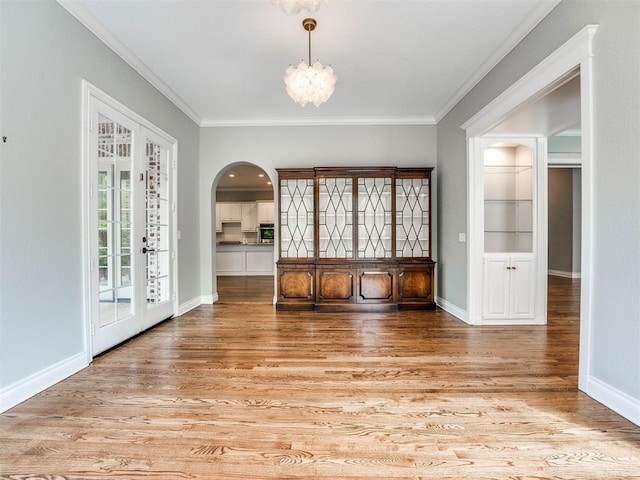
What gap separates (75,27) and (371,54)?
8.54ft

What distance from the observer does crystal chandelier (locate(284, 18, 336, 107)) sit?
2.52 metres

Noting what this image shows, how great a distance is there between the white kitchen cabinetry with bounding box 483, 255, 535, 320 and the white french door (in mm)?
4075

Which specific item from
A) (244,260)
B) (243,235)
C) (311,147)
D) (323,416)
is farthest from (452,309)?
(243,235)

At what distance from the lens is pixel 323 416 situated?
1877 mm

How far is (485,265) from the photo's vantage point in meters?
3.85

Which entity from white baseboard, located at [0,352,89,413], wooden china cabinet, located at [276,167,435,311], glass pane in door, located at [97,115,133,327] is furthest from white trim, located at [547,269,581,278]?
white baseboard, located at [0,352,89,413]

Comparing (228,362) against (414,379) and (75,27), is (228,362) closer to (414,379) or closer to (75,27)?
(414,379)

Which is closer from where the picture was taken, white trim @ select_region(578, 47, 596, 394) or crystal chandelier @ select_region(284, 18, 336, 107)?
white trim @ select_region(578, 47, 596, 394)

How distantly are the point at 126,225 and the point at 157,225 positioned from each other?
2.03 feet

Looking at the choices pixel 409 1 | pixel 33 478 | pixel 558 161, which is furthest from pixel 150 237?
pixel 558 161

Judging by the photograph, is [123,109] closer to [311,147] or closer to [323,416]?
[311,147]

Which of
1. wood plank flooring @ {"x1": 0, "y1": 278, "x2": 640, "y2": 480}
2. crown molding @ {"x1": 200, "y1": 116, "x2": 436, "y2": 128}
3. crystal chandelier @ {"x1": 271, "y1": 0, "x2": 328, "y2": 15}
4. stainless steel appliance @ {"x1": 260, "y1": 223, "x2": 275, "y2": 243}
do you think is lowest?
wood plank flooring @ {"x1": 0, "y1": 278, "x2": 640, "y2": 480}

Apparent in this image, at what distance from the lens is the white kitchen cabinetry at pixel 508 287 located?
3842mm

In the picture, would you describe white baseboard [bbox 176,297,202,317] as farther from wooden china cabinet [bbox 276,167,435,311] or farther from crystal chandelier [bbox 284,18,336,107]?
crystal chandelier [bbox 284,18,336,107]
